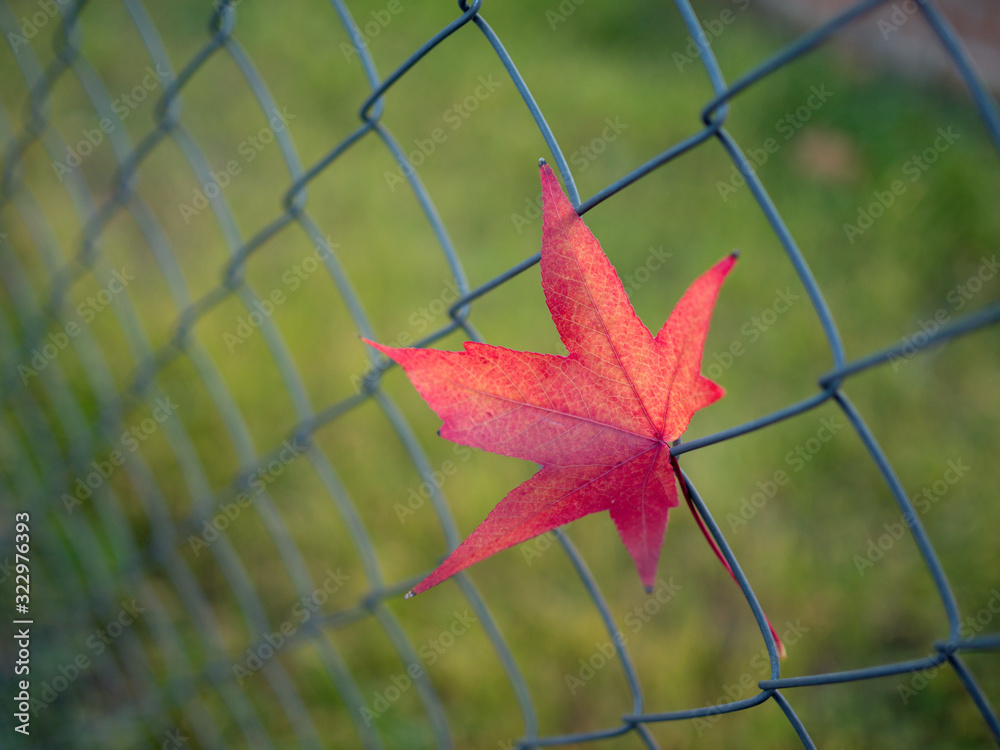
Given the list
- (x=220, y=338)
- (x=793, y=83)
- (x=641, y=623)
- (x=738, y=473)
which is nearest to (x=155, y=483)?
(x=220, y=338)

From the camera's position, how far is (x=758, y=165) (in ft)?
7.69

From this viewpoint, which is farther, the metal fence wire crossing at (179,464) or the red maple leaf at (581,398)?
the metal fence wire crossing at (179,464)

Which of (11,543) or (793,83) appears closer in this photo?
(11,543)

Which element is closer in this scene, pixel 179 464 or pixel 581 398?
pixel 581 398

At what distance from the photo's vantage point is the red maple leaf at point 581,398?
0.45 meters

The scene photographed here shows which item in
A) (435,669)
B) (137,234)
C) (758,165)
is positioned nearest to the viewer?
(435,669)

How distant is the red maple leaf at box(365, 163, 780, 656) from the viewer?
17.8 inches

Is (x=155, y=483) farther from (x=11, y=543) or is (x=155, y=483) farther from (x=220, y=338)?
(x=220, y=338)

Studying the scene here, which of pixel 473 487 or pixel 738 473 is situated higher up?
pixel 473 487

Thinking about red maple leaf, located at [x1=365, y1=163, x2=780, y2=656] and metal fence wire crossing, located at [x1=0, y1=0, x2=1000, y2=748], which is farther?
metal fence wire crossing, located at [x1=0, y1=0, x2=1000, y2=748]

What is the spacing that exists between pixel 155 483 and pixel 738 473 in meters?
1.47

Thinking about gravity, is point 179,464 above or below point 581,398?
above

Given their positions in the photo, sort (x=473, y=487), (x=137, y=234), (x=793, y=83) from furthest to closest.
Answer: (x=793, y=83), (x=137, y=234), (x=473, y=487)

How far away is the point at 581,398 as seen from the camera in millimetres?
489
